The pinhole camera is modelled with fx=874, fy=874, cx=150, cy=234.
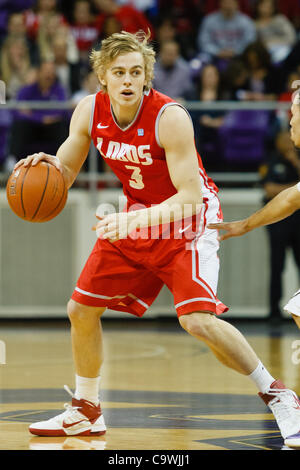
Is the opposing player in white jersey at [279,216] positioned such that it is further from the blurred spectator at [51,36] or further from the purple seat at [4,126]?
the blurred spectator at [51,36]

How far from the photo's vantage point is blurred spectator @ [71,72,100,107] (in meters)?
9.30

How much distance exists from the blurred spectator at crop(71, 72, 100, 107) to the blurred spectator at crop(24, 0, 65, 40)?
1235 millimetres

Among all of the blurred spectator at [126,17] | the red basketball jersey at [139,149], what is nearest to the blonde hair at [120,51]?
the red basketball jersey at [139,149]

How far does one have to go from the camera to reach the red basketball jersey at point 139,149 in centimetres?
423

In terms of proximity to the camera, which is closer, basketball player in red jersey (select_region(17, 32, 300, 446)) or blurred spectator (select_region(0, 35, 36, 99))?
basketball player in red jersey (select_region(17, 32, 300, 446))

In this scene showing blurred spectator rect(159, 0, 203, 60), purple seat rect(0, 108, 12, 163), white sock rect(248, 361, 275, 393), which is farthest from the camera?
blurred spectator rect(159, 0, 203, 60)

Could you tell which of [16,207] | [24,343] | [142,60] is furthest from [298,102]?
[24,343]

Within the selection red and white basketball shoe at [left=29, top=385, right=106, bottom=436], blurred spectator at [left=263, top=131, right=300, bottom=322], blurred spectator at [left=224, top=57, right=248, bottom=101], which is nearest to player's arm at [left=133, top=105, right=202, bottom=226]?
red and white basketball shoe at [left=29, top=385, right=106, bottom=436]

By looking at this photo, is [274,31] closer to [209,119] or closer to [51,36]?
[209,119]

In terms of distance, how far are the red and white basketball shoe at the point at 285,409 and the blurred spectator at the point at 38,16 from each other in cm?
735

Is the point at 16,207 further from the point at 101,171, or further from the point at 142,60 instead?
the point at 101,171

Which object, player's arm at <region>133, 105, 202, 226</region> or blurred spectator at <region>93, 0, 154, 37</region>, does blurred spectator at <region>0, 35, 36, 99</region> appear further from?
player's arm at <region>133, 105, 202, 226</region>

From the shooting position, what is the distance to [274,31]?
1079 cm
